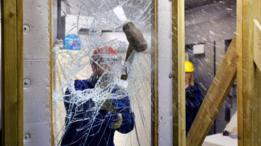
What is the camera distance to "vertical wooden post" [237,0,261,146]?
1.34 m

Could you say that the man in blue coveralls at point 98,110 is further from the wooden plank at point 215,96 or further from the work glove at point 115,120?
the wooden plank at point 215,96

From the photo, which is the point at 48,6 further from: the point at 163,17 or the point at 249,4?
the point at 249,4

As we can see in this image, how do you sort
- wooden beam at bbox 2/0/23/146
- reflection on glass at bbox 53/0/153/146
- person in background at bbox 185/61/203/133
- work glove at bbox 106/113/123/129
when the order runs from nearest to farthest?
1. wooden beam at bbox 2/0/23/146
2. reflection on glass at bbox 53/0/153/146
3. work glove at bbox 106/113/123/129
4. person in background at bbox 185/61/203/133

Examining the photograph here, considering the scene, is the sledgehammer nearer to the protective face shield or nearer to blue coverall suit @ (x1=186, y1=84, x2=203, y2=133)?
the protective face shield

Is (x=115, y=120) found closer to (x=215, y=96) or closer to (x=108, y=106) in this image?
(x=108, y=106)

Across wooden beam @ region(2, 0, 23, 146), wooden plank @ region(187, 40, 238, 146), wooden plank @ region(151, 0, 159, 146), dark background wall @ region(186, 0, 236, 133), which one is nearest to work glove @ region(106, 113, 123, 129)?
wooden plank @ region(151, 0, 159, 146)

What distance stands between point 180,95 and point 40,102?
0.65m

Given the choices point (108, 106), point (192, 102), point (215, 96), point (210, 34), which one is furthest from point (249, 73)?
point (210, 34)

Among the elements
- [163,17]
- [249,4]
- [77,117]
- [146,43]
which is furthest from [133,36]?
[249,4]

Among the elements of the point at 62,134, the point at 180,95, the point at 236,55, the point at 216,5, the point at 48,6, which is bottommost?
the point at 62,134

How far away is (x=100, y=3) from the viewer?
1132 mm

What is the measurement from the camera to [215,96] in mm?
1677

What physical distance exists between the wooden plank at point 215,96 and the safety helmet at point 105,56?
2.36ft

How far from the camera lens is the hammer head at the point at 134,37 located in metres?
1.20
